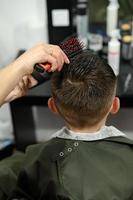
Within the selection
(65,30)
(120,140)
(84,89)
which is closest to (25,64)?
(84,89)

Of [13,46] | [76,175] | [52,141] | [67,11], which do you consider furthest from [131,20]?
[76,175]

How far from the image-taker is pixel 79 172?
1139 mm

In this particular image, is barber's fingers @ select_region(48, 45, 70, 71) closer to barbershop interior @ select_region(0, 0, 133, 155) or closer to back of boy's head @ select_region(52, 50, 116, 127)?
back of boy's head @ select_region(52, 50, 116, 127)

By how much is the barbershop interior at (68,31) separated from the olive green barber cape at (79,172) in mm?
667

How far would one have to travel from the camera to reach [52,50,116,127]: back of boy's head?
1.12 m

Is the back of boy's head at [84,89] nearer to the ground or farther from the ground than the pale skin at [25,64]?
nearer to the ground

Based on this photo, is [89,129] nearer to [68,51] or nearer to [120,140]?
[120,140]

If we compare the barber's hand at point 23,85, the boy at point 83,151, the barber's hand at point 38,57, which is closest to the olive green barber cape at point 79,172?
the boy at point 83,151

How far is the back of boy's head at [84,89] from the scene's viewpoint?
1.12 m

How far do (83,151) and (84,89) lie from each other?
206mm

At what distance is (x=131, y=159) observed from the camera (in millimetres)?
1215

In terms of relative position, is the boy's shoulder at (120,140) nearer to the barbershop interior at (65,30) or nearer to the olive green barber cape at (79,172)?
the olive green barber cape at (79,172)

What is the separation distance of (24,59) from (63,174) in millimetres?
388

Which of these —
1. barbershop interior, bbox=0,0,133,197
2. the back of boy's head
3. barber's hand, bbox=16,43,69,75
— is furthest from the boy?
barbershop interior, bbox=0,0,133,197
